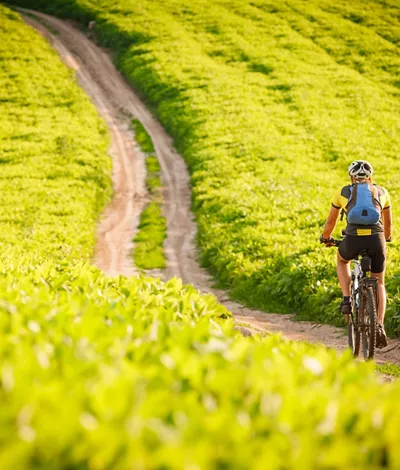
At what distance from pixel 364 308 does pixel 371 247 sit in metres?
0.98

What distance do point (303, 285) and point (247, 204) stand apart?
7.90 meters

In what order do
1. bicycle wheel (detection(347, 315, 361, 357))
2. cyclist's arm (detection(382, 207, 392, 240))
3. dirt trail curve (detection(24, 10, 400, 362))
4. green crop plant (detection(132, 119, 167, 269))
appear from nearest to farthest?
bicycle wheel (detection(347, 315, 361, 357))
cyclist's arm (detection(382, 207, 392, 240))
dirt trail curve (detection(24, 10, 400, 362))
green crop plant (detection(132, 119, 167, 269))

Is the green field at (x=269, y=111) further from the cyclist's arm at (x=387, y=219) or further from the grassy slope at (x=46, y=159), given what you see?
the grassy slope at (x=46, y=159)

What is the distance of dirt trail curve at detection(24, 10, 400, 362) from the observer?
13249 mm

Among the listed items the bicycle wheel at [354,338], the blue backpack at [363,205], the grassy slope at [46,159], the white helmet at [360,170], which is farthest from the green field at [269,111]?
the grassy slope at [46,159]

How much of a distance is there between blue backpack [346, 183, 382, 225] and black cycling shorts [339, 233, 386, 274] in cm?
28

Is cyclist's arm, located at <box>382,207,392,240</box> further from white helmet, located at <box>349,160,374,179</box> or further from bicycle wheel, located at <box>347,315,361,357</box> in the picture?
bicycle wheel, located at <box>347,315,361,357</box>

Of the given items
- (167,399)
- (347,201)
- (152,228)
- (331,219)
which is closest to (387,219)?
(331,219)

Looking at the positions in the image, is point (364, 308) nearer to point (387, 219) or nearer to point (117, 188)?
point (387, 219)

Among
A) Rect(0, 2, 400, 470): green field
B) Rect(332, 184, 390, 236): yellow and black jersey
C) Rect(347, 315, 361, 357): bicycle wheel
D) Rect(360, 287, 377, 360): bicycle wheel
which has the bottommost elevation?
Rect(347, 315, 361, 357): bicycle wheel

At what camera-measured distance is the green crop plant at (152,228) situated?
750 inches

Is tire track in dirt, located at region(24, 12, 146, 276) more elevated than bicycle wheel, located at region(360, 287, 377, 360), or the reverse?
bicycle wheel, located at region(360, 287, 377, 360)

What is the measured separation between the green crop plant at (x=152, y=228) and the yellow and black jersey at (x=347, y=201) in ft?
31.5

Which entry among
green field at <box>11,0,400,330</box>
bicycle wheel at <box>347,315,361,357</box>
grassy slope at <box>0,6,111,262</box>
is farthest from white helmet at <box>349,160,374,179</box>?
grassy slope at <box>0,6,111,262</box>
